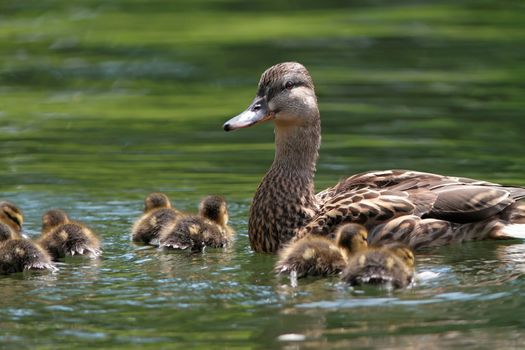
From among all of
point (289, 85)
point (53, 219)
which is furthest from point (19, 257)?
point (289, 85)

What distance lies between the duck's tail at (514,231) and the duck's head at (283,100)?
1.39m

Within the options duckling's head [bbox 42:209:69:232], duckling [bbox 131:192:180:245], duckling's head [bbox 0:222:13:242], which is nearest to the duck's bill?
duckling [bbox 131:192:180:245]

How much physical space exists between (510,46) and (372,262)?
888cm

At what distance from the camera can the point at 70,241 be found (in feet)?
27.7

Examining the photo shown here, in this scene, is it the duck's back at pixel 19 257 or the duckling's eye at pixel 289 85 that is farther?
the duckling's eye at pixel 289 85

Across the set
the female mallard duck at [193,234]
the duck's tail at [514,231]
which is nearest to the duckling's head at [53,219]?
the female mallard duck at [193,234]

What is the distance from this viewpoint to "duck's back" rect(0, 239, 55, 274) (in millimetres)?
7801

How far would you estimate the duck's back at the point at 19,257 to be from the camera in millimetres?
7801

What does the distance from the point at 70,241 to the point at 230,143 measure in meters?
3.79

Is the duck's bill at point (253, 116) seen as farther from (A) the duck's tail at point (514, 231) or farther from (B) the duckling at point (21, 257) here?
(A) the duck's tail at point (514, 231)

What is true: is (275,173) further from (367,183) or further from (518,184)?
(518,184)

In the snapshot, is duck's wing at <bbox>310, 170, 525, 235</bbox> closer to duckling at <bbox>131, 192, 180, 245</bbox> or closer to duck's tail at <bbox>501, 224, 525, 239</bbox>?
duck's tail at <bbox>501, 224, 525, 239</bbox>

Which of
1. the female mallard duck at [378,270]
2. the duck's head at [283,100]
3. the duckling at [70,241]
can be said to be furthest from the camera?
the duck's head at [283,100]

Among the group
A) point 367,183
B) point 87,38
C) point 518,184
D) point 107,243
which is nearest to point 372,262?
point 367,183
